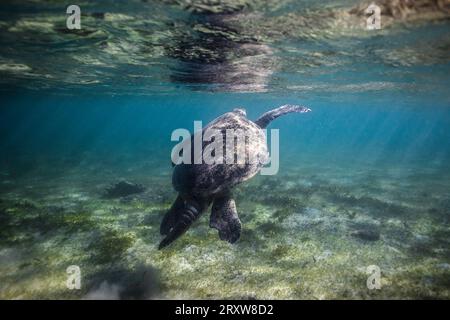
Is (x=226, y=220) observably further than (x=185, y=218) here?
Yes

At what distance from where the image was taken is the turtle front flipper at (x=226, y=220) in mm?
7578

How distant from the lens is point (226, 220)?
7.91 meters

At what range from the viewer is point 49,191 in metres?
18.9

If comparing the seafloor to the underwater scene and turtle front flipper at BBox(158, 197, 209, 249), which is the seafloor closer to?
the underwater scene

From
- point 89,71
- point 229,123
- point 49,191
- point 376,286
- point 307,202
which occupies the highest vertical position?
point 89,71

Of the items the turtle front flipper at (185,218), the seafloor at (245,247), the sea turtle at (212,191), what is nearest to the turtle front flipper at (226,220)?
the sea turtle at (212,191)

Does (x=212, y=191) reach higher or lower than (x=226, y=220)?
higher

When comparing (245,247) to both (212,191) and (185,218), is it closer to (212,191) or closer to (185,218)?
(212,191)

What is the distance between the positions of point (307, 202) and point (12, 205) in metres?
15.2

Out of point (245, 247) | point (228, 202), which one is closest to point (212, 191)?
point (228, 202)

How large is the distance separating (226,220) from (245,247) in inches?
112

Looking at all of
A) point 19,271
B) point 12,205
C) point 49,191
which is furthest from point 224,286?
point 49,191

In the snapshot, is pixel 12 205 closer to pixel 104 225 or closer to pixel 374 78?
pixel 104 225

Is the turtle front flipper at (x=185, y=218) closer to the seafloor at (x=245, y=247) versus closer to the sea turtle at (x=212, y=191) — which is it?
the sea turtle at (x=212, y=191)
